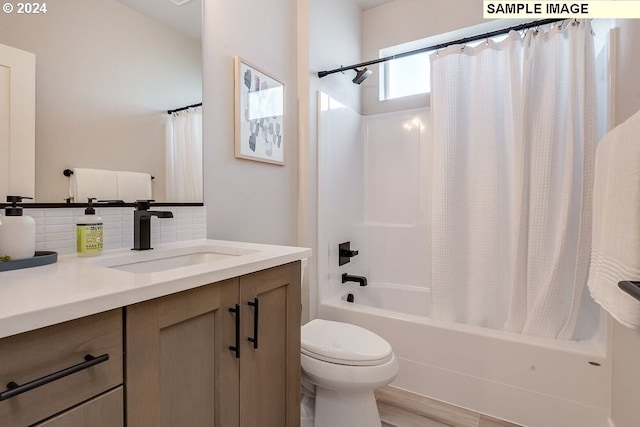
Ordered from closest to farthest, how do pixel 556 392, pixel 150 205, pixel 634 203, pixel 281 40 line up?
pixel 634 203 < pixel 150 205 < pixel 556 392 < pixel 281 40

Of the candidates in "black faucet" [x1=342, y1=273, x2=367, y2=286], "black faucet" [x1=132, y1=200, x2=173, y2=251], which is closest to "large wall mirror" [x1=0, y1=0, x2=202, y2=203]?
"black faucet" [x1=132, y1=200, x2=173, y2=251]

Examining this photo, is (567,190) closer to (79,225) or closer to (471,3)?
(471,3)

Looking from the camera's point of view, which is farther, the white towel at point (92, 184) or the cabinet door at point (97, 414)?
the white towel at point (92, 184)

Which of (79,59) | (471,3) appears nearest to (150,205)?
(79,59)

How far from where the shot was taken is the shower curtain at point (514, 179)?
61.7 inches

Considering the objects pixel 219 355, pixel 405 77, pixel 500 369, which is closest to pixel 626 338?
pixel 500 369

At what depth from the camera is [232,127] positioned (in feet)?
4.97

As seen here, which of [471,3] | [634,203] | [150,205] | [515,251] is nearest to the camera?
[634,203]

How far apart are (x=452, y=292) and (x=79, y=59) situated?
6.59 ft

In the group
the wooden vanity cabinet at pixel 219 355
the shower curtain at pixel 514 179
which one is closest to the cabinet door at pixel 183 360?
the wooden vanity cabinet at pixel 219 355

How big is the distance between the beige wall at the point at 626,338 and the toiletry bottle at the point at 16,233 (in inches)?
77.5

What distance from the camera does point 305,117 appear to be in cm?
191

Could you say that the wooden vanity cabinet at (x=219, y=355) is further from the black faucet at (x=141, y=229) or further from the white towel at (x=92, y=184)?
the white towel at (x=92, y=184)

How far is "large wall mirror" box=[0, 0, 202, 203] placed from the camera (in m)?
0.92
